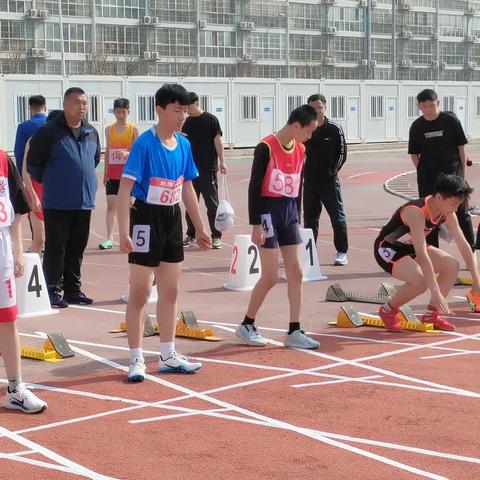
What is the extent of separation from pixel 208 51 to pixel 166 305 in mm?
80251

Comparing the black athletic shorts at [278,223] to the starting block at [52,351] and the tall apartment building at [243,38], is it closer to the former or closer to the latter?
the starting block at [52,351]

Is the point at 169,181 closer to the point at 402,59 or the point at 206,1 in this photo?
the point at 206,1

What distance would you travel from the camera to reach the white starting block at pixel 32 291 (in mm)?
9977

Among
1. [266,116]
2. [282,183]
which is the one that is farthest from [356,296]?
[266,116]

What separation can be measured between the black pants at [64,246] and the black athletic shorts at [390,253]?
2.86 metres

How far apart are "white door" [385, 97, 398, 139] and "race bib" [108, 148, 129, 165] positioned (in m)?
45.1

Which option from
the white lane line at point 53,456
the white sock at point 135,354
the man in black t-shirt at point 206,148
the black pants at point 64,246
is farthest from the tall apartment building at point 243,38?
the white lane line at point 53,456

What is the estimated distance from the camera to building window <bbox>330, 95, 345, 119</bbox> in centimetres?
5531

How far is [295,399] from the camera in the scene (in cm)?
704

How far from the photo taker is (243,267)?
38.1 ft

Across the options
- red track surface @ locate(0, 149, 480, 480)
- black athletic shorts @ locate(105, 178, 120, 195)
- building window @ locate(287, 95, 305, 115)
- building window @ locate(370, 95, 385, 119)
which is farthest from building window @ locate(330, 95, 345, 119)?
red track surface @ locate(0, 149, 480, 480)

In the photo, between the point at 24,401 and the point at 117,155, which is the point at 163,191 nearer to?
the point at 24,401

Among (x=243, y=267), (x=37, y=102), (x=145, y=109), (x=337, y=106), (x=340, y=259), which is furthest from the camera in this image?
(x=337, y=106)

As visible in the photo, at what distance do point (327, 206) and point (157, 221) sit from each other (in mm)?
5799
